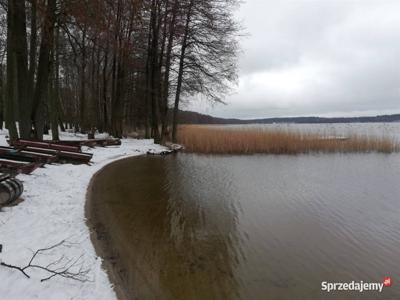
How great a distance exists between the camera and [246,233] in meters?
4.62

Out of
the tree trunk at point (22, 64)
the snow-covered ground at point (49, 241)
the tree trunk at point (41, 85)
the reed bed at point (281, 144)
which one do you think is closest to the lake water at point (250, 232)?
the snow-covered ground at point (49, 241)

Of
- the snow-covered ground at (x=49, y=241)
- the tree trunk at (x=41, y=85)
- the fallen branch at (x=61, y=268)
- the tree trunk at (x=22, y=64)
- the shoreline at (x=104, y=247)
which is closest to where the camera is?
the snow-covered ground at (x=49, y=241)

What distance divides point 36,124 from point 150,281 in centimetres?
953

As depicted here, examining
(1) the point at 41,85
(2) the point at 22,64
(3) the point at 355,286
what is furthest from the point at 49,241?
(1) the point at 41,85

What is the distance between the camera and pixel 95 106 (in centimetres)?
2369

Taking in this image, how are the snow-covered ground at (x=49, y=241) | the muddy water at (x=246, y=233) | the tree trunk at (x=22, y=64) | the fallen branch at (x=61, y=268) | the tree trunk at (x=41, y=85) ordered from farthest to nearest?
the tree trunk at (x=41, y=85), the tree trunk at (x=22, y=64), the muddy water at (x=246, y=233), the fallen branch at (x=61, y=268), the snow-covered ground at (x=49, y=241)

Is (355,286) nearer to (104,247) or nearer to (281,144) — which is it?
(104,247)

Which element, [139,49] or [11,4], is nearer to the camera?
[11,4]

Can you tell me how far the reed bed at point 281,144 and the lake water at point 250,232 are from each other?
6569 mm

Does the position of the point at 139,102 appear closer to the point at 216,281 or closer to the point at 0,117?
the point at 0,117

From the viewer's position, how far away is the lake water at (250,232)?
3.19 m

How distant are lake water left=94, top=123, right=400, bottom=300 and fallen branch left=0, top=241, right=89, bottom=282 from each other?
468 mm

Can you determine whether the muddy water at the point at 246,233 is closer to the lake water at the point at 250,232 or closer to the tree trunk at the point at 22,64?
the lake water at the point at 250,232

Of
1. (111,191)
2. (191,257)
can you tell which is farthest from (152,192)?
(191,257)
